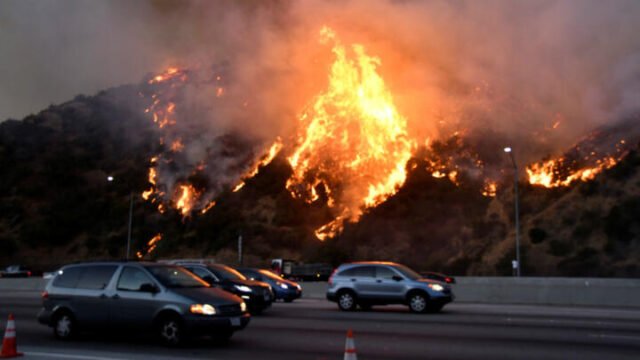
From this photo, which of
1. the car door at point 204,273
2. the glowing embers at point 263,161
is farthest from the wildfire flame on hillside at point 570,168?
the car door at point 204,273

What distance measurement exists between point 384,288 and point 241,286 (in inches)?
192

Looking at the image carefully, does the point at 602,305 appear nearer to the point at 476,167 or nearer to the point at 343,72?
the point at 476,167

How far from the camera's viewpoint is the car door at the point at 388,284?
20.6 meters

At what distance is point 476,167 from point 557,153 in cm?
803

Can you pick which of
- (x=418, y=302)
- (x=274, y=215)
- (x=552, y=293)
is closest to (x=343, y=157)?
(x=274, y=215)

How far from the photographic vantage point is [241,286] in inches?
744

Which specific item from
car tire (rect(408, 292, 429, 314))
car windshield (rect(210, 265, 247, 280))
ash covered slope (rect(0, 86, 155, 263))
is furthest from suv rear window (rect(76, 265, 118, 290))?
ash covered slope (rect(0, 86, 155, 263))

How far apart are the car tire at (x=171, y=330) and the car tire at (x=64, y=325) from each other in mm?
2166

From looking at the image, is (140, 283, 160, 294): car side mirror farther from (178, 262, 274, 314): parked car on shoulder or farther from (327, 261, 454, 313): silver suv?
(327, 261, 454, 313): silver suv

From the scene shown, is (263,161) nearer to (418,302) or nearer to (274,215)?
(274,215)

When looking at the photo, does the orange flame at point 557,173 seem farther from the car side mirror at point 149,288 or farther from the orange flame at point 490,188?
the car side mirror at point 149,288

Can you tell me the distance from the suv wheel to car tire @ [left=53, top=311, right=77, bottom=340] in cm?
1080

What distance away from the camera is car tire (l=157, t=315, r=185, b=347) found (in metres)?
11.8

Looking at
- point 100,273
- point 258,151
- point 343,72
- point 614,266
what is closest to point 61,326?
point 100,273
